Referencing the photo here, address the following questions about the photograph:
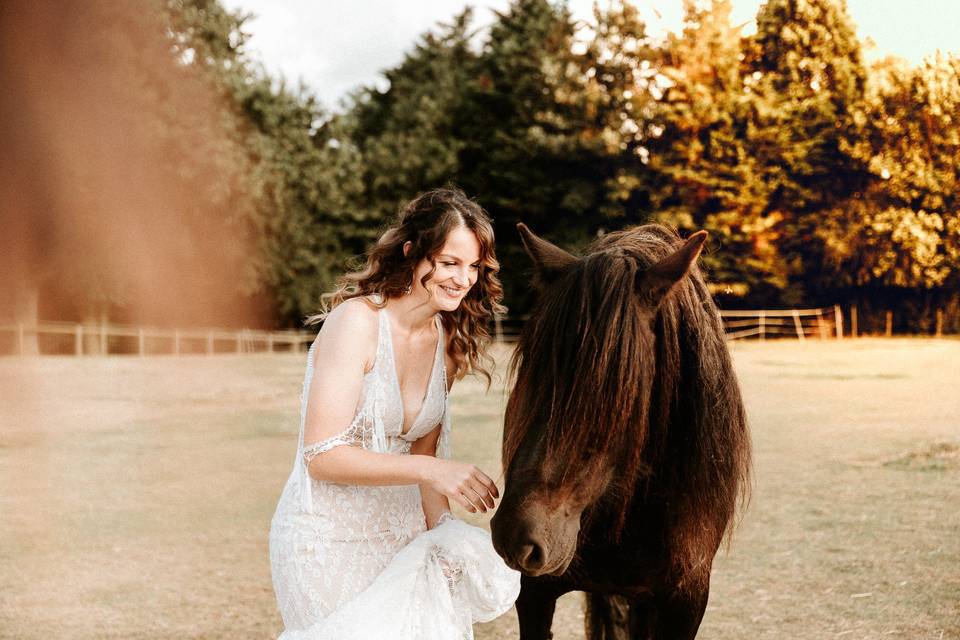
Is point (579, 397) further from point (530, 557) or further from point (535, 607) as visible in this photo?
point (535, 607)

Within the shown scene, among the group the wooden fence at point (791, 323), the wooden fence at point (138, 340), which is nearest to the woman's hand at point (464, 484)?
the wooden fence at point (791, 323)

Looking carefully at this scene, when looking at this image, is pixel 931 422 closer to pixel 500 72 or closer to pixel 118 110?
pixel 118 110

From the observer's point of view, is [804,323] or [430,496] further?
[804,323]

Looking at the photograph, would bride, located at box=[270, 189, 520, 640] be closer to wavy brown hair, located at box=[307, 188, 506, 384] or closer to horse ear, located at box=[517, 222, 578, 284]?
wavy brown hair, located at box=[307, 188, 506, 384]

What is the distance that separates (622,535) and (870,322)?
17.8ft

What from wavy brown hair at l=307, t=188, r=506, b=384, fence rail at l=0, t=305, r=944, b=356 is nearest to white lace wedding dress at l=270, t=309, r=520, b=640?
wavy brown hair at l=307, t=188, r=506, b=384

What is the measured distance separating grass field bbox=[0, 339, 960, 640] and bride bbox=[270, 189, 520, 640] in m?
1.60

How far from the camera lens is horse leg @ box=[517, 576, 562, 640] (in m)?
2.23

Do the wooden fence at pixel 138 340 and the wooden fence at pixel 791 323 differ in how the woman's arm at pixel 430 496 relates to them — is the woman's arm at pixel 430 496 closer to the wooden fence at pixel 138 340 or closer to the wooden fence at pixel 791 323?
the wooden fence at pixel 791 323

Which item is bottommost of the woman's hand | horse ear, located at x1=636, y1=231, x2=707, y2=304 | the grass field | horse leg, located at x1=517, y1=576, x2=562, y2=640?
the grass field

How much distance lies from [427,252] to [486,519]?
11.8 feet

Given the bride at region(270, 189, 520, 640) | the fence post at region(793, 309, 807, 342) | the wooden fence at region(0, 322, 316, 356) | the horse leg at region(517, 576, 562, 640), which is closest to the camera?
the bride at region(270, 189, 520, 640)

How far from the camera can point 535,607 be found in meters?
2.26

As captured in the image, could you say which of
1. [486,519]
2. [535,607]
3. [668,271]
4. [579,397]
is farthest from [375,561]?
[486,519]
